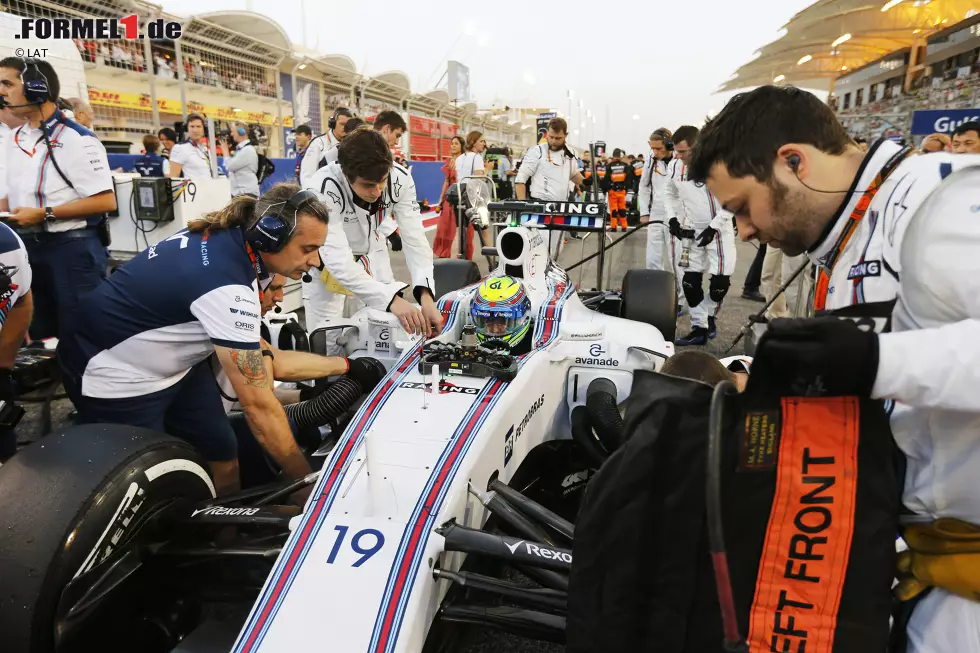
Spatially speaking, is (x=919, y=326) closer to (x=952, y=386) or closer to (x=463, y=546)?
(x=952, y=386)

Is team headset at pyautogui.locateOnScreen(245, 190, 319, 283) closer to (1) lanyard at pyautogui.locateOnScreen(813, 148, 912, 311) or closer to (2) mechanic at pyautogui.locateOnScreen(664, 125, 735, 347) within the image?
(1) lanyard at pyautogui.locateOnScreen(813, 148, 912, 311)

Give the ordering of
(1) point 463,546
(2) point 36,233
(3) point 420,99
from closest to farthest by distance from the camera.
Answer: (1) point 463,546
(2) point 36,233
(3) point 420,99

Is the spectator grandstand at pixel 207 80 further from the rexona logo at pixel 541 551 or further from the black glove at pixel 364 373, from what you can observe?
the rexona logo at pixel 541 551

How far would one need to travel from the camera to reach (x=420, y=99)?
101 ft

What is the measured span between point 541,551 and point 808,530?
0.85 meters

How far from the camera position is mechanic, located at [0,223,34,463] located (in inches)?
109

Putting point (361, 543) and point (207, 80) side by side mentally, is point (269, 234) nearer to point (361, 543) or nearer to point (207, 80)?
point (361, 543)

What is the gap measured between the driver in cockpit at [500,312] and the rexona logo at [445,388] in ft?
1.68

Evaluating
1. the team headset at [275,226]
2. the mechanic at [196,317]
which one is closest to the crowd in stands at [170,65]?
the mechanic at [196,317]

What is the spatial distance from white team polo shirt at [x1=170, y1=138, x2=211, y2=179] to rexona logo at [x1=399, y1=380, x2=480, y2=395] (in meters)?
7.00

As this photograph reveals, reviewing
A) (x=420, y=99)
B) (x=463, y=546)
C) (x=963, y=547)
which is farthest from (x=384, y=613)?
(x=420, y=99)

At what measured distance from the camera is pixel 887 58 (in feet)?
74.5

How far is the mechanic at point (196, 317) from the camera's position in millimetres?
2242

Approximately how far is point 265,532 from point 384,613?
2.59 feet
